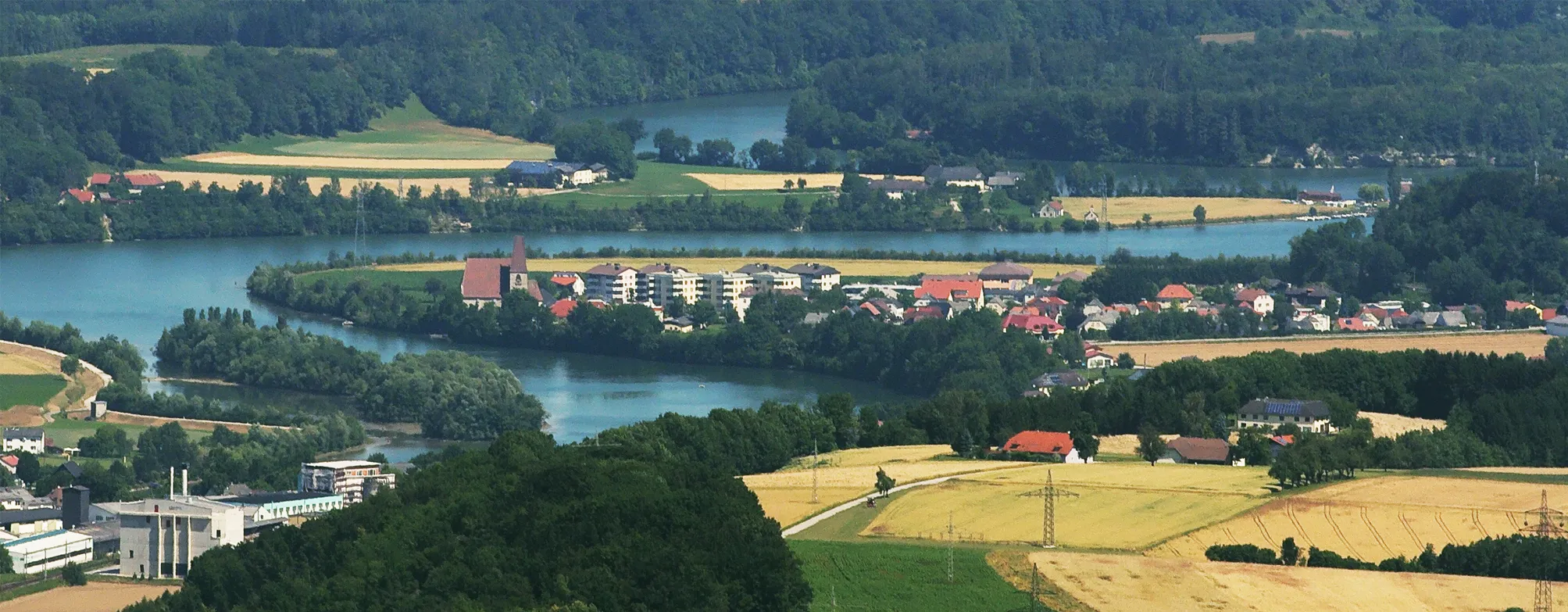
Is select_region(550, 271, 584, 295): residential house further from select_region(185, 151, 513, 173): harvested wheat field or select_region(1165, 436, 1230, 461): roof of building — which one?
select_region(1165, 436, 1230, 461): roof of building

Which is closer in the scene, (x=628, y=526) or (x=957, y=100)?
(x=628, y=526)

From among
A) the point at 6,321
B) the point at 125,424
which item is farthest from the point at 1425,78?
the point at 125,424

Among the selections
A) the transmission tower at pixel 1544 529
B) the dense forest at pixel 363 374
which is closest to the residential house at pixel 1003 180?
the dense forest at pixel 363 374

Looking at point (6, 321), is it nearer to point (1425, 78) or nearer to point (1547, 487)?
point (1547, 487)

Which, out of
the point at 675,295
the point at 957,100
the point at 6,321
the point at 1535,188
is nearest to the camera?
the point at 6,321

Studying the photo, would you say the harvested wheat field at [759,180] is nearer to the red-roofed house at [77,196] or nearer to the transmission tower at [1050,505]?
the red-roofed house at [77,196]

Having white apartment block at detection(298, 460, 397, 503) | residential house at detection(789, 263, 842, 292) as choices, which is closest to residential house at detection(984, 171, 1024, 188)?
residential house at detection(789, 263, 842, 292)

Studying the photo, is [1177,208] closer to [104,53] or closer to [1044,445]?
[104,53]
